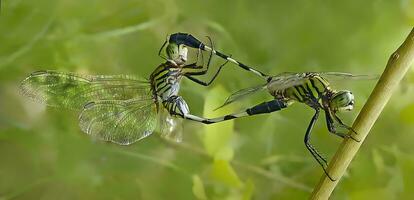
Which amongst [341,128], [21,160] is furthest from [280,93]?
[21,160]

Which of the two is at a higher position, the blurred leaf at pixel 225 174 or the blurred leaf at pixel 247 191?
the blurred leaf at pixel 225 174

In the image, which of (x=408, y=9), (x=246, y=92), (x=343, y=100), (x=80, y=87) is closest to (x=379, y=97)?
(x=343, y=100)

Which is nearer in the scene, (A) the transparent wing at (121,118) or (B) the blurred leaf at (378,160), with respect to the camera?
(A) the transparent wing at (121,118)

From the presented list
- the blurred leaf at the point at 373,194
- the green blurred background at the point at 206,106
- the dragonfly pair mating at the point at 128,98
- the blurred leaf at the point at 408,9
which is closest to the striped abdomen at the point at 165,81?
the dragonfly pair mating at the point at 128,98

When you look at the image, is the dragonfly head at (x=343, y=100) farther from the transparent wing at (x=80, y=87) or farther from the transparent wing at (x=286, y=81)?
the transparent wing at (x=80, y=87)

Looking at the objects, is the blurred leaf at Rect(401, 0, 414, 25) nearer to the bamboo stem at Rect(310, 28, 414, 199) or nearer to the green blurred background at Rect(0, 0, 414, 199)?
the green blurred background at Rect(0, 0, 414, 199)

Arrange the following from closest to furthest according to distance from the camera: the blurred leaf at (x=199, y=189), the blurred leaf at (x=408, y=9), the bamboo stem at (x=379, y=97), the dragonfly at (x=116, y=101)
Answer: the bamboo stem at (x=379, y=97) < the dragonfly at (x=116, y=101) < the blurred leaf at (x=199, y=189) < the blurred leaf at (x=408, y=9)

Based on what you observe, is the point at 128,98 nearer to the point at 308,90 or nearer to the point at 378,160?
the point at 308,90

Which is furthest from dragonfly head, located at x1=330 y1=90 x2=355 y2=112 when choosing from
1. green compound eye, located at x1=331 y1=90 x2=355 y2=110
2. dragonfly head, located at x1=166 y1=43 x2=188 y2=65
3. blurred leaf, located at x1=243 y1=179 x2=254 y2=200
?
blurred leaf, located at x1=243 y1=179 x2=254 y2=200
